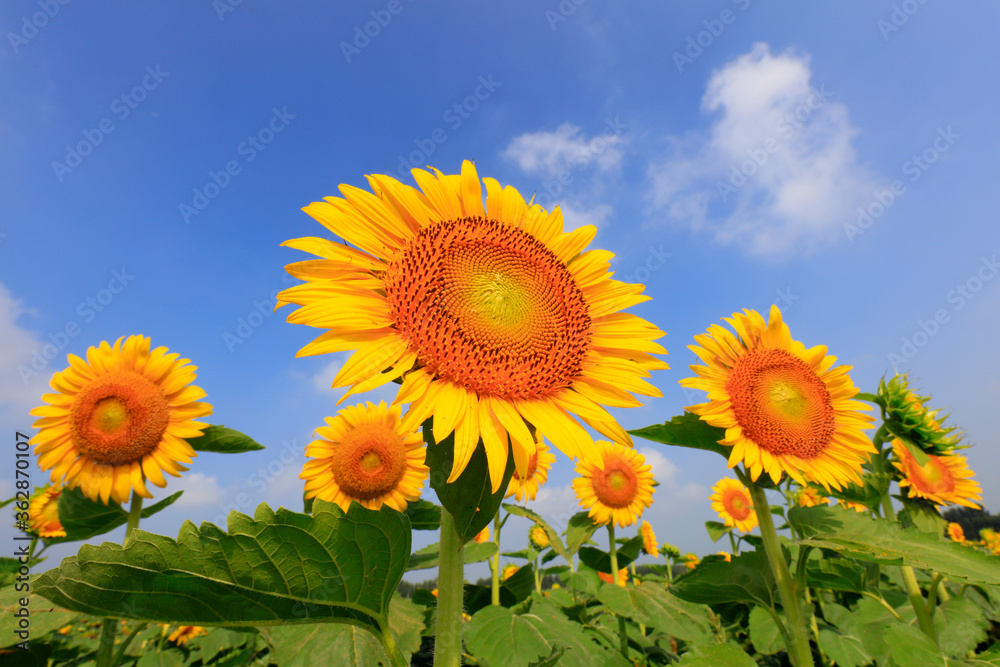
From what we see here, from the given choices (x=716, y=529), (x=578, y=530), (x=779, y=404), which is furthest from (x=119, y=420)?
(x=716, y=529)

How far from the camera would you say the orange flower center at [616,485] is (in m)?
6.29

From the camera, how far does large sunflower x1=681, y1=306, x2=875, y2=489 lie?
10.0 ft

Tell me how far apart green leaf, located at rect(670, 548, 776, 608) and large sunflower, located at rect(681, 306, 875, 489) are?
1.89 ft

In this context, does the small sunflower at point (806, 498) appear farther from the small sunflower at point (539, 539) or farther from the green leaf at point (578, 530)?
the small sunflower at point (539, 539)

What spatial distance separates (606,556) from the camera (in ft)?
20.3

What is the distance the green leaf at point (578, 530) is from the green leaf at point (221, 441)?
3.43 meters

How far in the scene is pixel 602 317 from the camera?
2072 mm

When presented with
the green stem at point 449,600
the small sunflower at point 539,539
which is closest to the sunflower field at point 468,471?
the green stem at point 449,600

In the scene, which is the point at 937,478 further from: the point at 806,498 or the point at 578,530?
the point at 578,530

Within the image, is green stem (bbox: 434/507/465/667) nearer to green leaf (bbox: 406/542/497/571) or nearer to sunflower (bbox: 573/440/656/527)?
green leaf (bbox: 406/542/497/571)

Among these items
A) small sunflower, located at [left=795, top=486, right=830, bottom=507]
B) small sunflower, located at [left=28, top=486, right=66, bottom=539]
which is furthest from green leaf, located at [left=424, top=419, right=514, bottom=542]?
small sunflower, located at [left=795, top=486, right=830, bottom=507]

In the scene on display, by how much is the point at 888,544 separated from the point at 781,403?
90cm

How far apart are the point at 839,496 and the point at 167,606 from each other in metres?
3.54

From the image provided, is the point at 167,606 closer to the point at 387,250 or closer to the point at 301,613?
the point at 301,613
